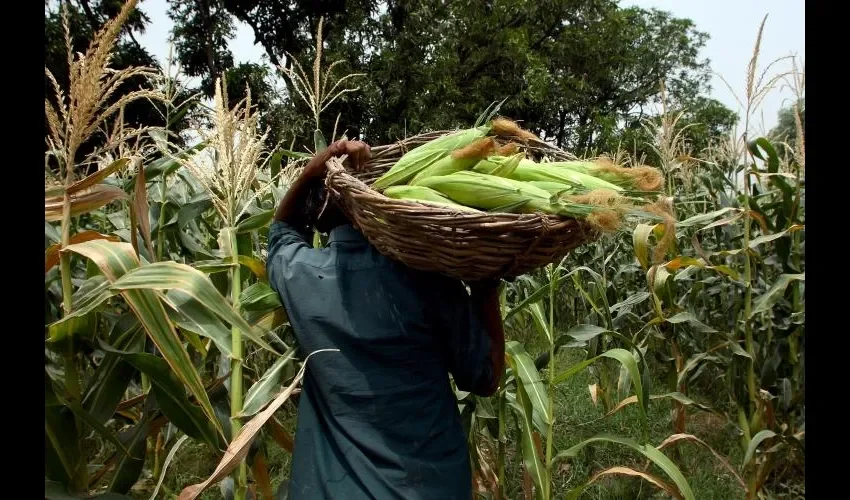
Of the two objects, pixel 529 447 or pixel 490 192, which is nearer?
pixel 490 192

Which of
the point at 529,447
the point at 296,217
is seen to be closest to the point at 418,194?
the point at 296,217

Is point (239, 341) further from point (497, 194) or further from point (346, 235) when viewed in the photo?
point (497, 194)

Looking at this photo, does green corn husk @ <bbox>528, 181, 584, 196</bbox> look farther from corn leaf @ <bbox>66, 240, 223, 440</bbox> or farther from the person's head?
corn leaf @ <bbox>66, 240, 223, 440</bbox>

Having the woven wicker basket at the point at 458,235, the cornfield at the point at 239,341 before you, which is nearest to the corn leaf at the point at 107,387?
the cornfield at the point at 239,341

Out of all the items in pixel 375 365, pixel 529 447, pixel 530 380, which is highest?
pixel 375 365

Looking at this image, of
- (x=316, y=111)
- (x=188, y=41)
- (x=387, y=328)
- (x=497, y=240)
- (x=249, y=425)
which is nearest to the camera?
(x=497, y=240)

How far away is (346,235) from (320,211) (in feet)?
0.59

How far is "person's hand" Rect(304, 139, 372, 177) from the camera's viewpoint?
166 cm

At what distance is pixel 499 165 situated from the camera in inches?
61.1

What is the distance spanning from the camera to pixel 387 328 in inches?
62.0

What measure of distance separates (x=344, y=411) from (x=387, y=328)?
26 cm
